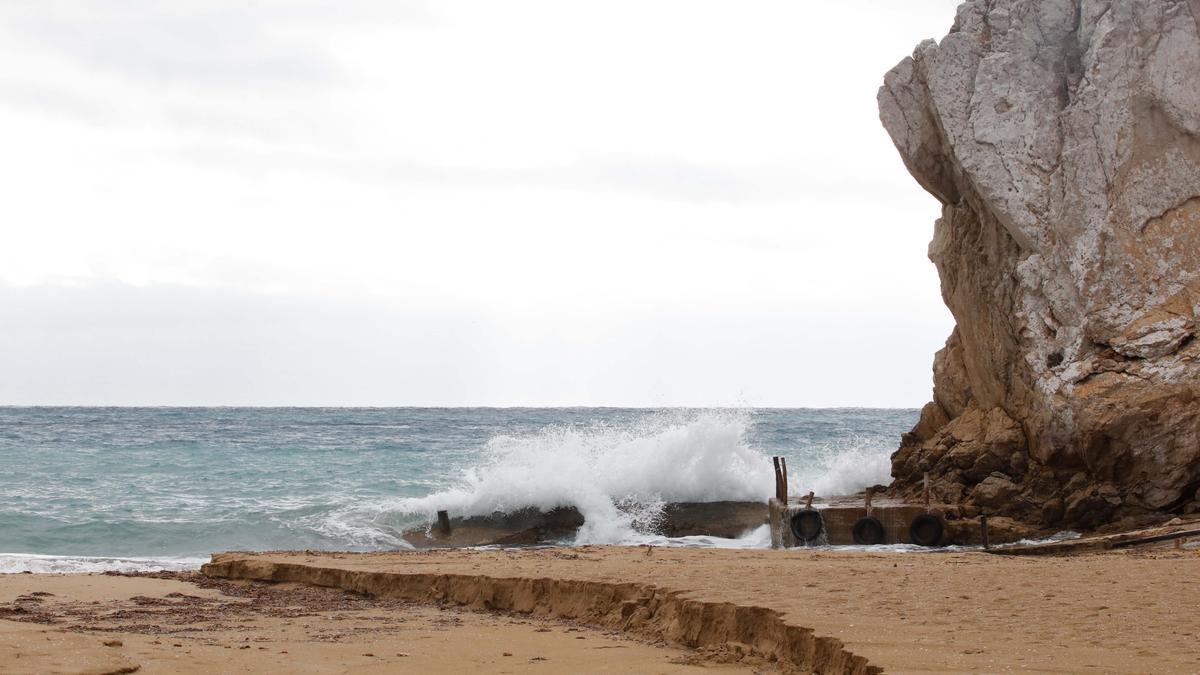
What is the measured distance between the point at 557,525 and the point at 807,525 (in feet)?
15.6

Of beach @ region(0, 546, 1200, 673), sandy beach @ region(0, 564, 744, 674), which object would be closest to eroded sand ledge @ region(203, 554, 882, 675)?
beach @ region(0, 546, 1200, 673)

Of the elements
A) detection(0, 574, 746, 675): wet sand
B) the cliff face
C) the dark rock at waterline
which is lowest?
the dark rock at waterline

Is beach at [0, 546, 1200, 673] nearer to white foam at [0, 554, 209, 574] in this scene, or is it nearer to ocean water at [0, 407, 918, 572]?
white foam at [0, 554, 209, 574]

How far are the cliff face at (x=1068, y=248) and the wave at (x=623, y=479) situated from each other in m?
3.76

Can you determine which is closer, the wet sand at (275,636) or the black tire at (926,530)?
the wet sand at (275,636)

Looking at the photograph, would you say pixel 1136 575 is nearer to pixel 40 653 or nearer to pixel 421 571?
pixel 421 571

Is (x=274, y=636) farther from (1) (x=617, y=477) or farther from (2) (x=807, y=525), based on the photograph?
(1) (x=617, y=477)

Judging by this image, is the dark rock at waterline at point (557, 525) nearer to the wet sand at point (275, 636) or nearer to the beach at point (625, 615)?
the beach at point (625, 615)

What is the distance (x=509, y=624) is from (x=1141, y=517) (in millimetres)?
10022

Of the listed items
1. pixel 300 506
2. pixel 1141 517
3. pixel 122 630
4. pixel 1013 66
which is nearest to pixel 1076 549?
pixel 1141 517

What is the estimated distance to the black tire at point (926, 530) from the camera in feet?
49.1

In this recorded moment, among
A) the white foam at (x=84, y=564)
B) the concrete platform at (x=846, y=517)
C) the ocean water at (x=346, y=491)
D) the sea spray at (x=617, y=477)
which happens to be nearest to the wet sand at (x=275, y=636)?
the white foam at (x=84, y=564)

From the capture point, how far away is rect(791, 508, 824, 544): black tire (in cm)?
1587

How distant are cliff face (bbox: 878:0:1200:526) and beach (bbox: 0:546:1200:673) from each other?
12.5 ft
